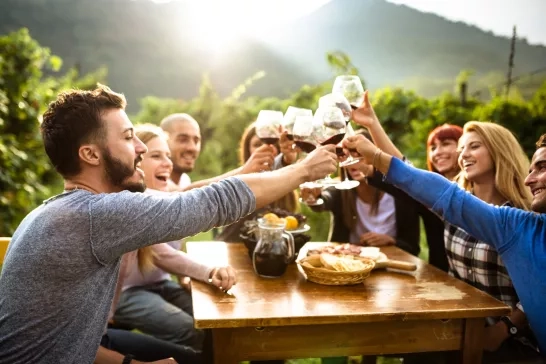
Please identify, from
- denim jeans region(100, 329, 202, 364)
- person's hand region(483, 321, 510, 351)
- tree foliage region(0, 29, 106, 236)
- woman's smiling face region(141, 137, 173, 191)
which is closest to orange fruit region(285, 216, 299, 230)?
denim jeans region(100, 329, 202, 364)

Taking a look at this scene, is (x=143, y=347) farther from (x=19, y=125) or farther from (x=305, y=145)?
(x=19, y=125)

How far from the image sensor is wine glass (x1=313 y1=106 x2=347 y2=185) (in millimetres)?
2020

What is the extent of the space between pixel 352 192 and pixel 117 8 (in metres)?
6.07

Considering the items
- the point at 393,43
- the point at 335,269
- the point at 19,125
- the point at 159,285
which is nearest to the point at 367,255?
the point at 335,269

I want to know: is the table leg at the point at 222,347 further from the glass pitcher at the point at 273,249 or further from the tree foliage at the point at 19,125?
the tree foliage at the point at 19,125

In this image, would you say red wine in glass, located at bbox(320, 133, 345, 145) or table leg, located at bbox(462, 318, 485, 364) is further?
red wine in glass, located at bbox(320, 133, 345, 145)

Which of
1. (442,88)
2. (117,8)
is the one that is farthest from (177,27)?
(442,88)

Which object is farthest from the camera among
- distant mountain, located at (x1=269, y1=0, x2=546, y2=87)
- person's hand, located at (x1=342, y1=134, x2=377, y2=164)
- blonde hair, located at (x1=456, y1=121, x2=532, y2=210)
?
distant mountain, located at (x1=269, y1=0, x2=546, y2=87)

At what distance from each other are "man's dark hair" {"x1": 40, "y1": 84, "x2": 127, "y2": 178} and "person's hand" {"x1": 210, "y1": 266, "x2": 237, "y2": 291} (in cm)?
69

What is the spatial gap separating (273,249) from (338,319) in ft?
1.65

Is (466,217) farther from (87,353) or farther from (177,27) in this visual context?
(177,27)

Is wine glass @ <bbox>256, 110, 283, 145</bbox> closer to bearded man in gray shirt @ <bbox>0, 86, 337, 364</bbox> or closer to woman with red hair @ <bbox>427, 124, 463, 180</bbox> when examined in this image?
bearded man in gray shirt @ <bbox>0, 86, 337, 364</bbox>

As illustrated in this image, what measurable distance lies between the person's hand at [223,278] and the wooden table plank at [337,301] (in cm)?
3

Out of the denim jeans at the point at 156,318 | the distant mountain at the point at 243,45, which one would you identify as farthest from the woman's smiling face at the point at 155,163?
the distant mountain at the point at 243,45
